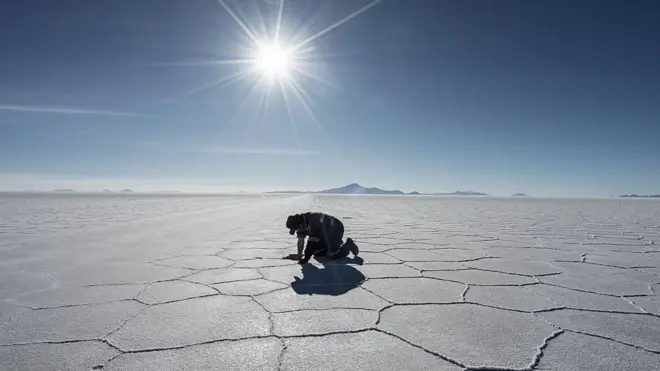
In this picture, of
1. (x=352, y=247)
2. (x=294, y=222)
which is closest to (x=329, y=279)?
(x=294, y=222)

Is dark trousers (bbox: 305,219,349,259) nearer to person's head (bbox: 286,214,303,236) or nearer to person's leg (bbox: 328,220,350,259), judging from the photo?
person's leg (bbox: 328,220,350,259)

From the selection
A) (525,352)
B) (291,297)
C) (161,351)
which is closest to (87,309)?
(161,351)

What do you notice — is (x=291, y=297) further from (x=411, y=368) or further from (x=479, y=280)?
(x=479, y=280)

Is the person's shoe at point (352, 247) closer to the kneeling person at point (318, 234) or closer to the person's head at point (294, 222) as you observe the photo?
the kneeling person at point (318, 234)

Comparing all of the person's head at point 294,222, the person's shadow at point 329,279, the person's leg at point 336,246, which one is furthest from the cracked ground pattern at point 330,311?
the person's head at point 294,222

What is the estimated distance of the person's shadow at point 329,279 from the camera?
2.24 m

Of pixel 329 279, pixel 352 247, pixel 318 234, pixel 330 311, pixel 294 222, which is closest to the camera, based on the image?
pixel 330 311

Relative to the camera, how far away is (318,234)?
3104 millimetres

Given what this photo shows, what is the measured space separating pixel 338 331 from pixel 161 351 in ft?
2.43

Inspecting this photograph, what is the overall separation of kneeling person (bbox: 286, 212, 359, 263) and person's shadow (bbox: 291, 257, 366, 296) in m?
0.10

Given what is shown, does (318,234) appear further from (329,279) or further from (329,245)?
(329,279)

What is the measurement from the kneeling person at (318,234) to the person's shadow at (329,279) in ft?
0.34

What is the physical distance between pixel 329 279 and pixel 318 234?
625 mm

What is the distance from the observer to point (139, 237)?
491 cm
